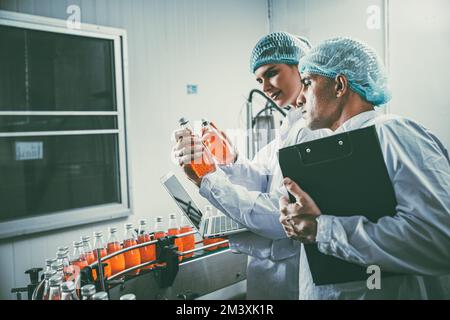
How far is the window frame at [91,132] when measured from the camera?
1502 millimetres

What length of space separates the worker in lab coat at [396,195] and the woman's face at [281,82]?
0.82 feet

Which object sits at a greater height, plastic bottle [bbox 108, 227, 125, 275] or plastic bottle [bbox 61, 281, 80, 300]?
plastic bottle [bbox 61, 281, 80, 300]

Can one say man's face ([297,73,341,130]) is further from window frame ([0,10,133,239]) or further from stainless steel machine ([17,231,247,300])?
window frame ([0,10,133,239])

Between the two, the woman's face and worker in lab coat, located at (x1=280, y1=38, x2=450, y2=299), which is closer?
worker in lab coat, located at (x1=280, y1=38, x2=450, y2=299)

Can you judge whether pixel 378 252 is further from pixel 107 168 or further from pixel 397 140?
pixel 107 168

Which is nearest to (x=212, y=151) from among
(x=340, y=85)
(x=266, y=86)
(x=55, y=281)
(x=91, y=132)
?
(x=266, y=86)

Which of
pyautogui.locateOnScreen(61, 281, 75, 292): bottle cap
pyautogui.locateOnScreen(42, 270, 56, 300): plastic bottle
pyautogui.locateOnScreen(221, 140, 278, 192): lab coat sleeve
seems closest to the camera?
pyautogui.locateOnScreen(61, 281, 75, 292): bottle cap

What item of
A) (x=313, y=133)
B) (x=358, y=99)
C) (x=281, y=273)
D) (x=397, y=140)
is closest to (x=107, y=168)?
(x=281, y=273)

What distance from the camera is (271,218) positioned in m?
0.98

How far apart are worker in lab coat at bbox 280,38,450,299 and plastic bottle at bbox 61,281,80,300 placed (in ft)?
1.68

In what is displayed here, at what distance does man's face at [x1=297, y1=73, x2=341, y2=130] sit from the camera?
0.89 m

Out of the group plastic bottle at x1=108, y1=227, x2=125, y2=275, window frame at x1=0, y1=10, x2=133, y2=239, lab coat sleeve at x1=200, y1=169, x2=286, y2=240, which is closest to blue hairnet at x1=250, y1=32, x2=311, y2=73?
lab coat sleeve at x1=200, y1=169, x2=286, y2=240

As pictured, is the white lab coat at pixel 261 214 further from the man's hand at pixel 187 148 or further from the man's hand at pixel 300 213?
the man's hand at pixel 300 213

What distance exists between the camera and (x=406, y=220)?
73 centimetres
